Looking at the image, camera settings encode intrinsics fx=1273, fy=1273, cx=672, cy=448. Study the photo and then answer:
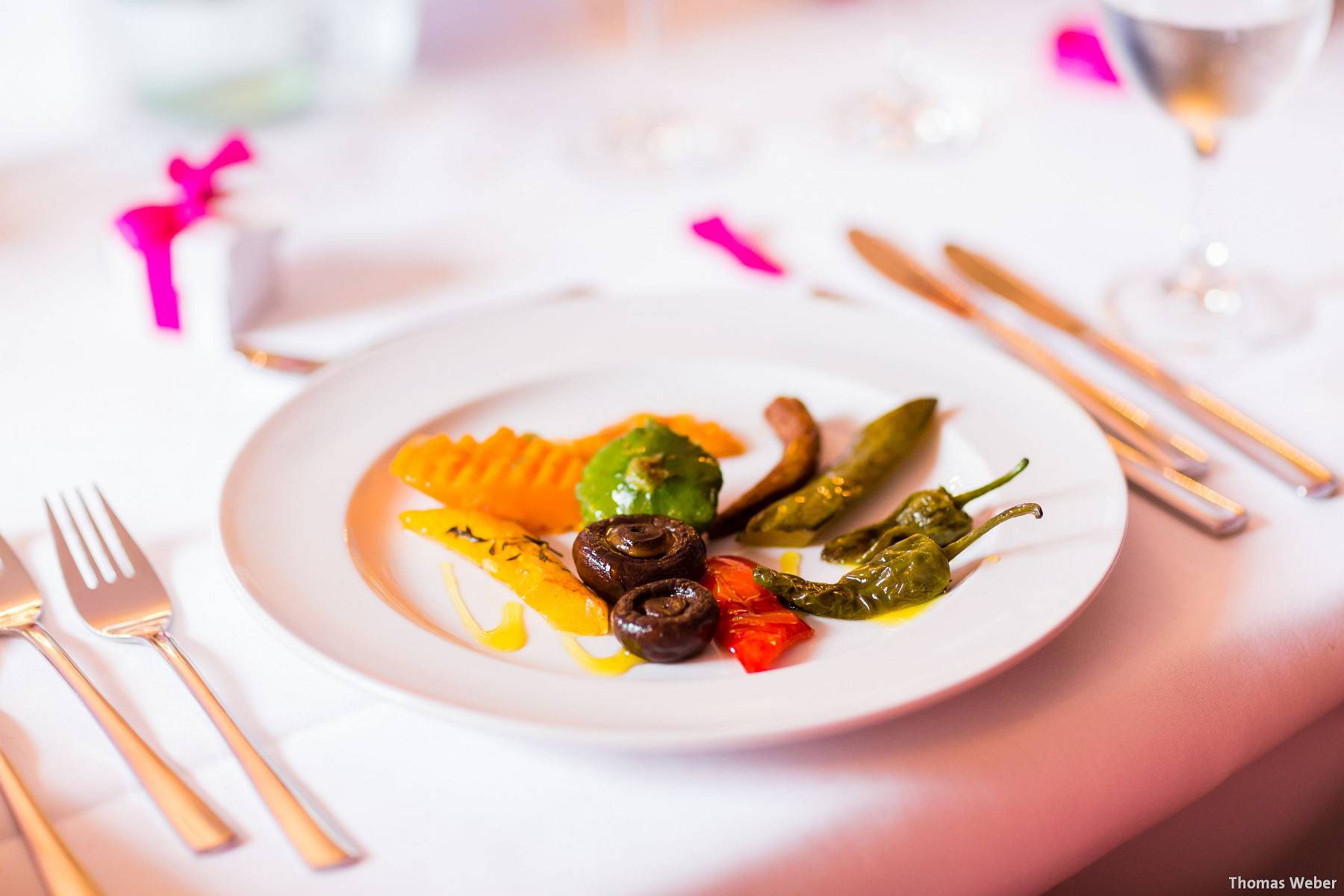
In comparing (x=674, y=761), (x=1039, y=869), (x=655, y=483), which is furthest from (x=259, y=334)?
(x=1039, y=869)

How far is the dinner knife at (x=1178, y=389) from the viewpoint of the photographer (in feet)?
4.08

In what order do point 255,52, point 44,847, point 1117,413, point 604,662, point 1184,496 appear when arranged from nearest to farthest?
1. point 44,847
2. point 604,662
3. point 1184,496
4. point 1117,413
5. point 255,52

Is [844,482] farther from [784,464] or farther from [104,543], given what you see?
[104,543]

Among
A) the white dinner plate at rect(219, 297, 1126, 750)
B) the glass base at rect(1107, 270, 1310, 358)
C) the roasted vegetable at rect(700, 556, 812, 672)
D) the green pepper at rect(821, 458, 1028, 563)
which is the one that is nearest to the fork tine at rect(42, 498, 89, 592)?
the white dinner plate at rect(219, 297, 1126, 750)

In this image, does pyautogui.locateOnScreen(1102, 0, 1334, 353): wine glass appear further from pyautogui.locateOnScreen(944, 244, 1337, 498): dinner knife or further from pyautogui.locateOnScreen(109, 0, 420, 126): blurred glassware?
pyautogui.locateOnScreen(109, 0, 420, 126): blurred glassware

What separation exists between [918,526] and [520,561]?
1.11 ft

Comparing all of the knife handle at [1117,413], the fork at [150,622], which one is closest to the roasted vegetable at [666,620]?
the fork at [150,622]

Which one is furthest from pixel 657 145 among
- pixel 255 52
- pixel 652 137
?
pixel 255 52

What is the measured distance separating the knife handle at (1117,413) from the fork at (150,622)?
0.86 meters

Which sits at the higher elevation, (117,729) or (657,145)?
(657,145)

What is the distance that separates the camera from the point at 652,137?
6.85 feet

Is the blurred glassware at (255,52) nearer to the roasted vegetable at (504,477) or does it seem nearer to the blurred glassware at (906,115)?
the blurred glassware at (906,115)

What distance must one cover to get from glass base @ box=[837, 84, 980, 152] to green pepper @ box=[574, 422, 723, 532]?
1.06 m

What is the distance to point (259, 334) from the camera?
158 cm
